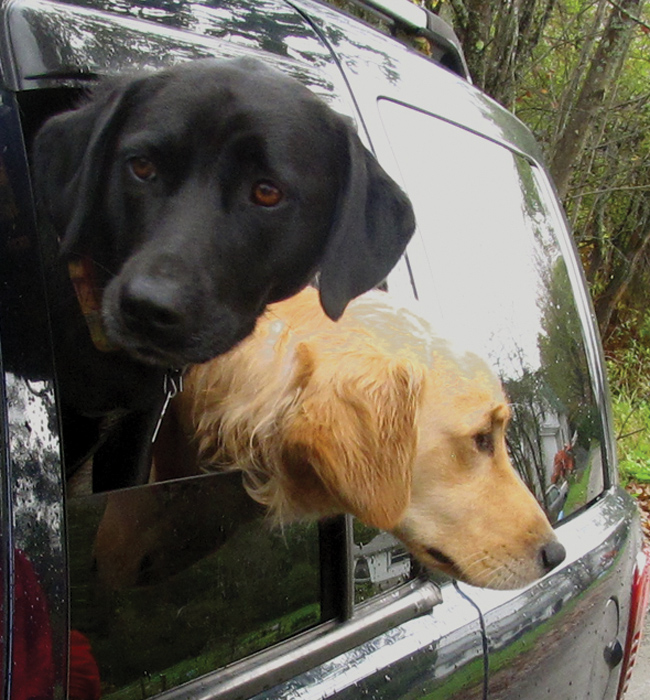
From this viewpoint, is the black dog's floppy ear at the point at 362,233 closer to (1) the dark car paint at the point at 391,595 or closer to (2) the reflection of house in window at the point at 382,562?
(1) the dark car paint at the point at 391,595

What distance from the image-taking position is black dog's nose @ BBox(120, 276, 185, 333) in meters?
1.49

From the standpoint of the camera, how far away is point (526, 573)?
196 cm

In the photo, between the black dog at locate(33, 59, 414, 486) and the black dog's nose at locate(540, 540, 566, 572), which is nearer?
the black dog at locate(33, 59, 414, 486)

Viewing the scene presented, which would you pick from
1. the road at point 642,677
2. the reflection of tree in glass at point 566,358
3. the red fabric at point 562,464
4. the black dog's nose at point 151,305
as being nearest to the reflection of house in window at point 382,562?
the black dog's nose at point 151,305

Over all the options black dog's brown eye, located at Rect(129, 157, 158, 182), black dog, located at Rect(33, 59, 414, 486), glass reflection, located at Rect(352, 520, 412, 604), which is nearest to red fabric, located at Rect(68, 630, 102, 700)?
black dog, located at Rect(33, 59, 414, 486)

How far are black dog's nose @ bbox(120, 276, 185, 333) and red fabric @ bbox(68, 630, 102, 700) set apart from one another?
50cm

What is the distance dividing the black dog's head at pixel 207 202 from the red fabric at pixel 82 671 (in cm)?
50

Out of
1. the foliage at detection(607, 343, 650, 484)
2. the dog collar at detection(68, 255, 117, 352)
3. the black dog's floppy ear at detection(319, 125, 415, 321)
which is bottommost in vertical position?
the foliage at detection(607, 343, 650, 484)

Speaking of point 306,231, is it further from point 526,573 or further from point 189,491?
point 526,573

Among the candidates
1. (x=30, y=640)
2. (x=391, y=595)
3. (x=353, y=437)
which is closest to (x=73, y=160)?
(x=353, y=437)

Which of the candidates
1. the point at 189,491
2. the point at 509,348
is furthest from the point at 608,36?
the point at 189,491

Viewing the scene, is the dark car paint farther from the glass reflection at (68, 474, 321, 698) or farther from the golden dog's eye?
the golden dog's eye

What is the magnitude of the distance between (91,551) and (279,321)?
65cm

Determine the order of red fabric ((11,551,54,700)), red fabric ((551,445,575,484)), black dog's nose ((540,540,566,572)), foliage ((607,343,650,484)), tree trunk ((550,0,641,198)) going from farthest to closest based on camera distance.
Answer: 1. foliage ((607,343,650,484))
2. tree trunk ((550,0,641,198))
3. red fabric ((551,445,575,484))
4. black dog's nose ((540,540,566,572))
5. red fabric ((11,551,54,700))
